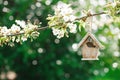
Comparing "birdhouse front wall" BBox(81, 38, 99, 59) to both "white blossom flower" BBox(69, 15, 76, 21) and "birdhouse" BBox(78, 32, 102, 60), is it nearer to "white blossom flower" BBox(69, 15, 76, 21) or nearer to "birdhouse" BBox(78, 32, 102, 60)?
"birdhouse" BBox(78, 32, 102, 60)

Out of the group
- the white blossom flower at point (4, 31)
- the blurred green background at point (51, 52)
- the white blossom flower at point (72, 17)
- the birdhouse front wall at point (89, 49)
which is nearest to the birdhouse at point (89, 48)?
the birdhouse front wall at point (89, 49)

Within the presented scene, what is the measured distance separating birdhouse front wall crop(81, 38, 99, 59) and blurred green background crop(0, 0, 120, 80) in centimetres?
597

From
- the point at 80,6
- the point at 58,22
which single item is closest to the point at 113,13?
the point at 58,22

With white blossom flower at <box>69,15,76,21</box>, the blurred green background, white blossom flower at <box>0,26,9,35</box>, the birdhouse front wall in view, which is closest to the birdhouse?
the birdhouse front wall

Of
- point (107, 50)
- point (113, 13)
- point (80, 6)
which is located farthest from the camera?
point (107, 50)

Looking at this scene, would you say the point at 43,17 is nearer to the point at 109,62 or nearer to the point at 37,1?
the point at 37,1

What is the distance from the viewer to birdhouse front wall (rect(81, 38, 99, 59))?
16.8 feet

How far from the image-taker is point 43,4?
1165cm

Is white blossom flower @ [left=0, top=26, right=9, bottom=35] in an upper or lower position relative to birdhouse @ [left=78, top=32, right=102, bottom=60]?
upper

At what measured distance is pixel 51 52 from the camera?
39.0ft

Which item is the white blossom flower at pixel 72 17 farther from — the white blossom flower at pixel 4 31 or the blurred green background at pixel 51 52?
the blurred green background at pixel 51 52

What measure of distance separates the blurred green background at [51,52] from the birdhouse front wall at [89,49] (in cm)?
597

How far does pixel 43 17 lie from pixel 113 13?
7230 millimetres

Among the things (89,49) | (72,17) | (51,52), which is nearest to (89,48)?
(89,49)
